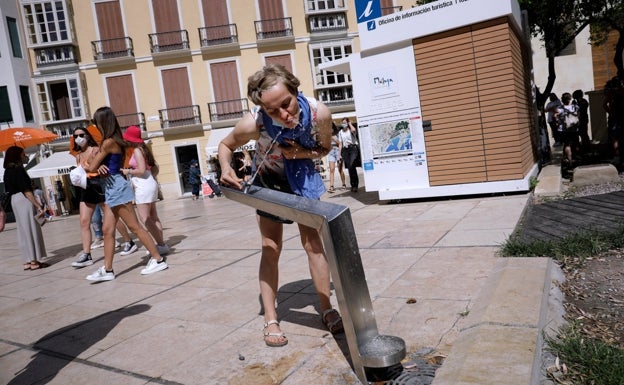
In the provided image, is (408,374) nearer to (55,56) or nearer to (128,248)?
(128,248)

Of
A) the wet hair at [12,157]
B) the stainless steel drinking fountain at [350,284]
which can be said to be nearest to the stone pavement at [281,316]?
the stainless steel drinking fountain at [350,284]

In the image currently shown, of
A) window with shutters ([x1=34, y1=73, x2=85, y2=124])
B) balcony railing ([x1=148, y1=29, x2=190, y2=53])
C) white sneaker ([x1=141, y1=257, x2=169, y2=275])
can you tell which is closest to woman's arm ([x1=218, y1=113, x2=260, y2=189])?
white sneaker ([x1=141, y1=257, x2=169, y2=275])

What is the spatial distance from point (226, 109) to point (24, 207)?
20.2 meters

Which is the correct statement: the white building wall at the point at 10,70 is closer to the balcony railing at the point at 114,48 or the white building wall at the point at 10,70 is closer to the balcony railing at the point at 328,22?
the balcony railing at the point at 114,48

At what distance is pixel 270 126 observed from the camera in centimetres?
256

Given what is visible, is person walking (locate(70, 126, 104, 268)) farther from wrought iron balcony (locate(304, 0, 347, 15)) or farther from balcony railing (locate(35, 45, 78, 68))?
balcony railing (locate(35, 45, 78, 68))

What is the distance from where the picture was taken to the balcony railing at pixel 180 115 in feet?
85.3

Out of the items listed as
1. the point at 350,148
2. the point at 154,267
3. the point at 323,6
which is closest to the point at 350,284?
the point at 154,267

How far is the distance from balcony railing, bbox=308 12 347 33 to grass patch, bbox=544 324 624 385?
26100 mm

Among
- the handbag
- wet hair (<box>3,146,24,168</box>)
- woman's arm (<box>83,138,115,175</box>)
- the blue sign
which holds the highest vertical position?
the blue sign

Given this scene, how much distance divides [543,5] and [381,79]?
23.0ft

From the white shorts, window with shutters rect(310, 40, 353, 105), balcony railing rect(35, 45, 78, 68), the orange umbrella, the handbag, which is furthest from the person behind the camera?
window with shutters rect(310, 40, 353, 105)

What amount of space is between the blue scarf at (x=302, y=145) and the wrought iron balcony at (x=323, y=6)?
25194mm

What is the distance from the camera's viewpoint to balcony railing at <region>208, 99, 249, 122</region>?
26031mm
